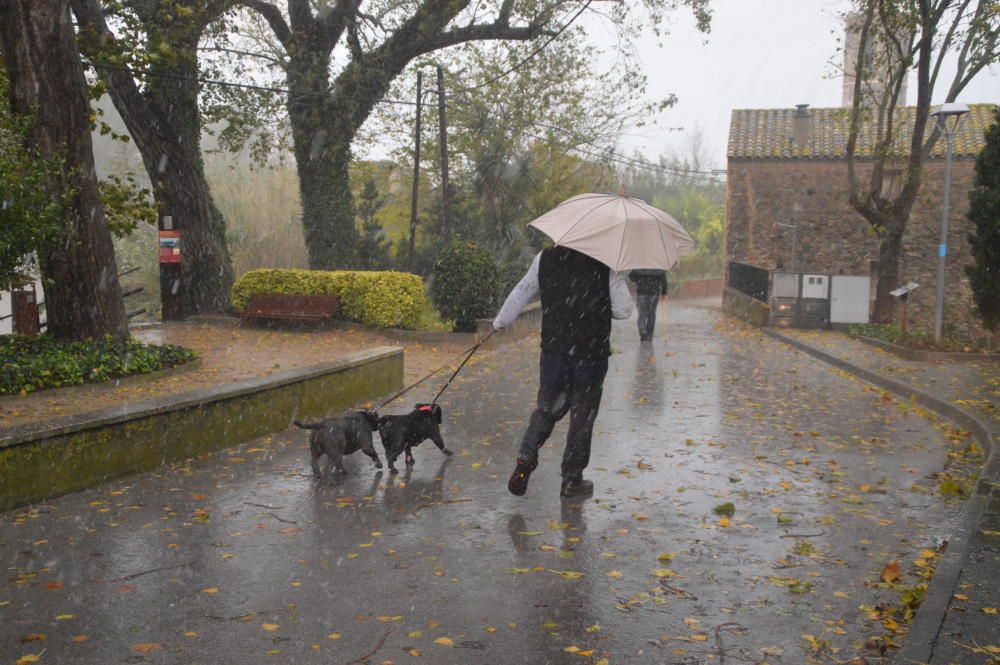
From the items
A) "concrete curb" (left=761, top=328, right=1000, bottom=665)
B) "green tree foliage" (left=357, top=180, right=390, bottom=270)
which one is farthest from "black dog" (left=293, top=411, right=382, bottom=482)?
"green tree foliage" (left=357, top=180, right=390, bottom=270)

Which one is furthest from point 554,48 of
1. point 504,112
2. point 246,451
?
point 246,451

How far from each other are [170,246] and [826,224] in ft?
82.8

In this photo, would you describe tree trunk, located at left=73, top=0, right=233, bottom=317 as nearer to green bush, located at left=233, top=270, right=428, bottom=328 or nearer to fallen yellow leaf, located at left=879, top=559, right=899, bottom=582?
green bush, located at left=233, top=270, right=428, bottom=328

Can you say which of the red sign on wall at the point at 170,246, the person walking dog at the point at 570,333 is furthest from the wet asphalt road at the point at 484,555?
the red sign on wall at the point at 170,246

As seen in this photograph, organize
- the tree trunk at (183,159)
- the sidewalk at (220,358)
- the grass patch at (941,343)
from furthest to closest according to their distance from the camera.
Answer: the tree trunk at (183,159), the grass patch at (941,343), the sidewalk at (220,358)

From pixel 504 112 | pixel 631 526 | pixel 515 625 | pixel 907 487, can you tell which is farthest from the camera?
pixel 504 112

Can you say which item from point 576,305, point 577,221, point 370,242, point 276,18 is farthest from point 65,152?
point 370,242

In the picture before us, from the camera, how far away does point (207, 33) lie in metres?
19.8

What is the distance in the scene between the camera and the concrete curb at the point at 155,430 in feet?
19.9

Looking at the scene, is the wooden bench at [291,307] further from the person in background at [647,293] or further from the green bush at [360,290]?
the person in background at [647,293]

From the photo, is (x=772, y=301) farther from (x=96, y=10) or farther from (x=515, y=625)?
(x=515, y=625)

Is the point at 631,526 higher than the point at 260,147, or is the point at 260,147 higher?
the point at 260,147

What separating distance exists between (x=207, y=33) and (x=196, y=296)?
18.4 feet

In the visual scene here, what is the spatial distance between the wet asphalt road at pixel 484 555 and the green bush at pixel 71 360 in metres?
3.50
